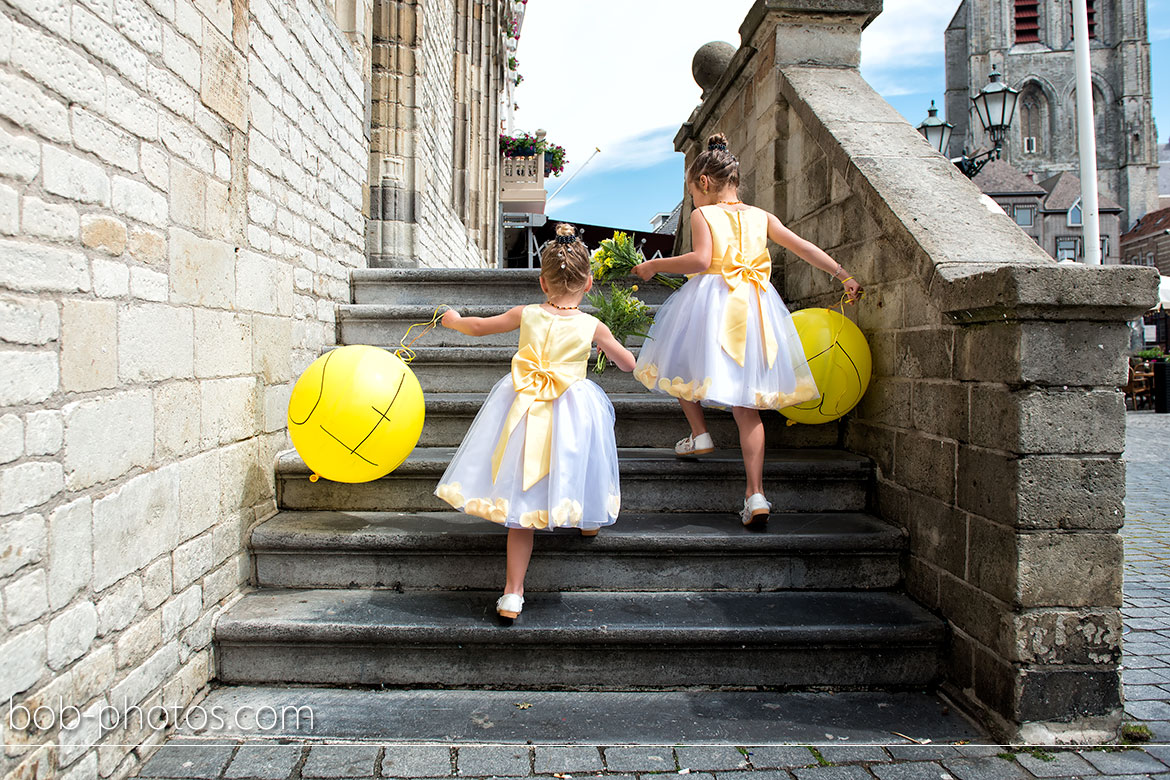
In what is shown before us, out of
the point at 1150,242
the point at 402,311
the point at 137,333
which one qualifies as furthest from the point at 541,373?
the point at 1150,242

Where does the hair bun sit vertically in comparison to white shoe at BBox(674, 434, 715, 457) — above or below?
above

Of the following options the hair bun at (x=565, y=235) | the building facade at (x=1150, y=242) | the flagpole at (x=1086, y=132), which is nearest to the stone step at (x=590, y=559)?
the hair bun at (x=565, y=235)

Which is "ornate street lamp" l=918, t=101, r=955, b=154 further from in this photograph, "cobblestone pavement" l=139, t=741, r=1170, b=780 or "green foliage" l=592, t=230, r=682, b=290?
"cobblestone pavement" l=139, t=741, r=1170, b=780

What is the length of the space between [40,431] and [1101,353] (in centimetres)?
317

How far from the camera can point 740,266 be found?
11.3 ft

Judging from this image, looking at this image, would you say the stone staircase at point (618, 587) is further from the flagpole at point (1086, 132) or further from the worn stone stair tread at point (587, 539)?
the flagpole at point (1086, 132)

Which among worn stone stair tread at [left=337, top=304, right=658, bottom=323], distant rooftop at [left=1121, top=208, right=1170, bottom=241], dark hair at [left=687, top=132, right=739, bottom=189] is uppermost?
distant rooftop at [left=1121, top=208, right=1170, bottom=241]

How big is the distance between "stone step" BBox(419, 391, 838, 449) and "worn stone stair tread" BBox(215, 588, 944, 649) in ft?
3.47

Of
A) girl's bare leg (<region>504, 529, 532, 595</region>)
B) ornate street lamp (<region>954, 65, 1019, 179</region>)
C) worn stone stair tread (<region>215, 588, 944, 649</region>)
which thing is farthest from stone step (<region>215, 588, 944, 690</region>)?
ornate street lamp (<region>954, 65, 1019, 179</region>)

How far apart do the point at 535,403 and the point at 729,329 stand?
982mm

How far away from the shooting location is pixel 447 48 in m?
11.1

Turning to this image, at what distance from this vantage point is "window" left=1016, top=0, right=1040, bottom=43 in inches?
2370

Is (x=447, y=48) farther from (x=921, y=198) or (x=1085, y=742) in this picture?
(x=1085, y=742)

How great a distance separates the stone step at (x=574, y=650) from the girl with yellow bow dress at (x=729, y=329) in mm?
570
